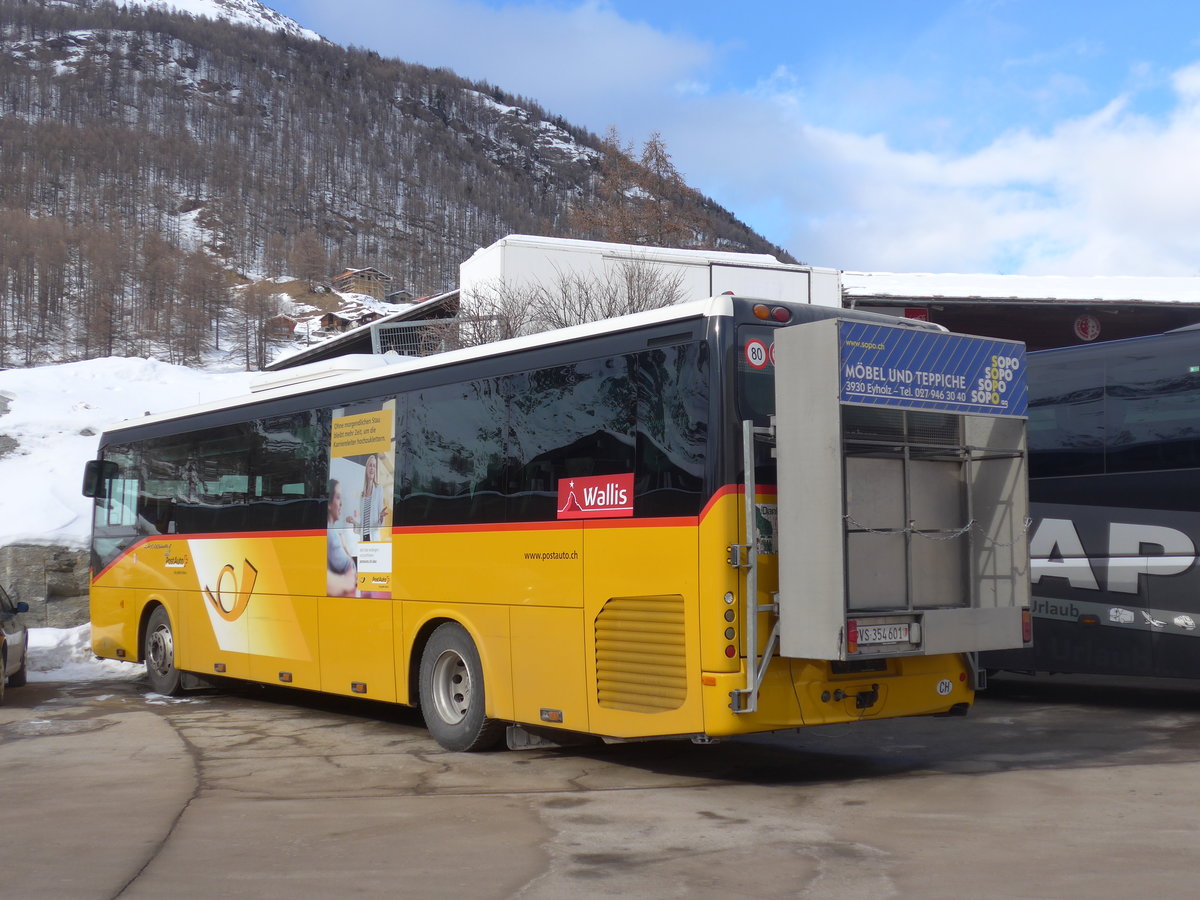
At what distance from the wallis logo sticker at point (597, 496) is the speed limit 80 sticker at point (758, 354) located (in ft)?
3.74

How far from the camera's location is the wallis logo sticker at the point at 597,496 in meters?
8.54

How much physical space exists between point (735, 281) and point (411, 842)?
23597mm

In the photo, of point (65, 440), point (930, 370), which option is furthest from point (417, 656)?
point (65, 440)

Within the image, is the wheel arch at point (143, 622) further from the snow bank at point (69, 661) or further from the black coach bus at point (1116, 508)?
the black coach bus at point (1116, 508)

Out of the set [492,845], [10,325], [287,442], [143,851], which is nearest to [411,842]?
[492,845]

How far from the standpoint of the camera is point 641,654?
27.5 feet

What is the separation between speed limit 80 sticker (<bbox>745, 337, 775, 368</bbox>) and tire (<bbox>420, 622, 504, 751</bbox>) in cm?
341

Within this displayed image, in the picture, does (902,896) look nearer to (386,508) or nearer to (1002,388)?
(1002,388)

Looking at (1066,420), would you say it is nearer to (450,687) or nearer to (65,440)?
(450,687)

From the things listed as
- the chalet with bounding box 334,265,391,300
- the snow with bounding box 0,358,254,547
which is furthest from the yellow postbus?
the chalet with bounding box 334,265,391,300

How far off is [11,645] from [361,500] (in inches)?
244

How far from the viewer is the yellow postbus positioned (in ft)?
26.0

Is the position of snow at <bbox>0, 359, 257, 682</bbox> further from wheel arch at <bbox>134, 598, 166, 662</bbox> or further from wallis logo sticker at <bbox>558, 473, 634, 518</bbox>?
wallis logo sticker at <bbox>558, 473, 634, 518</bbox>

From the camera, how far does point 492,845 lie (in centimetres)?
687
